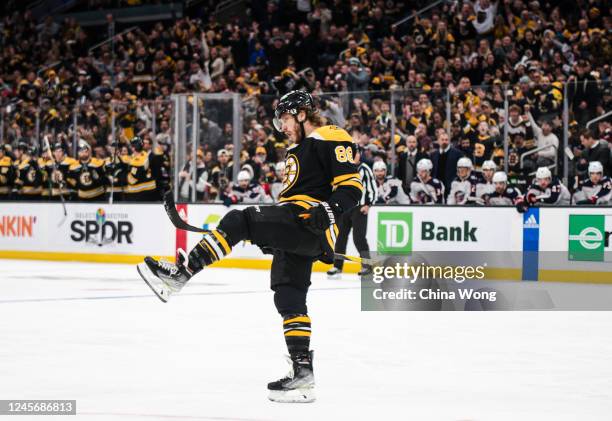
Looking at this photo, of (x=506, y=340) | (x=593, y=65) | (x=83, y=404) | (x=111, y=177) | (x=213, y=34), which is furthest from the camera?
(x=213, y=34)

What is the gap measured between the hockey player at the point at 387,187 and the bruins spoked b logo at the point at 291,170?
998 centimetres

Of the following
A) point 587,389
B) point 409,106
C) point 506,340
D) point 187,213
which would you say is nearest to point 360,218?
point 409,106

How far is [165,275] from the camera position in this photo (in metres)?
5.73

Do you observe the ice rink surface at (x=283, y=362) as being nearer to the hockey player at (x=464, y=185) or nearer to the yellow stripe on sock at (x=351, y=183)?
the yellow stripe on sock at (x=351, y=183)

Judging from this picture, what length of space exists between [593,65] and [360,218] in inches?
178

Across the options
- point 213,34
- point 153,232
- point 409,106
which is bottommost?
point 153,232

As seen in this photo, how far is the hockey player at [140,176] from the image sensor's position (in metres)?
17.9

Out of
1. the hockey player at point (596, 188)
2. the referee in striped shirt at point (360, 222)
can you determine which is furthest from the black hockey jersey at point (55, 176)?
the hockey player at point (596, 188)

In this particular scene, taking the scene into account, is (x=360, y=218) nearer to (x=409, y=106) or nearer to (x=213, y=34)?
(x=409, y=106)

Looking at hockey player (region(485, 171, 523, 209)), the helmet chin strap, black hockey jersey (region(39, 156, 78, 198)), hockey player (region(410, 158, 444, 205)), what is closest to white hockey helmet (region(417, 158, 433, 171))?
hockey player (region(410, 158, 444, 205))

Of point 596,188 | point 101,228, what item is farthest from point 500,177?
point 101,228

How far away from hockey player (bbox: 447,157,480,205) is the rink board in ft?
1.04

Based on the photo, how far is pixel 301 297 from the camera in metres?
5.88

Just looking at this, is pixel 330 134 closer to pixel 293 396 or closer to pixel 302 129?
pixel 302 129
